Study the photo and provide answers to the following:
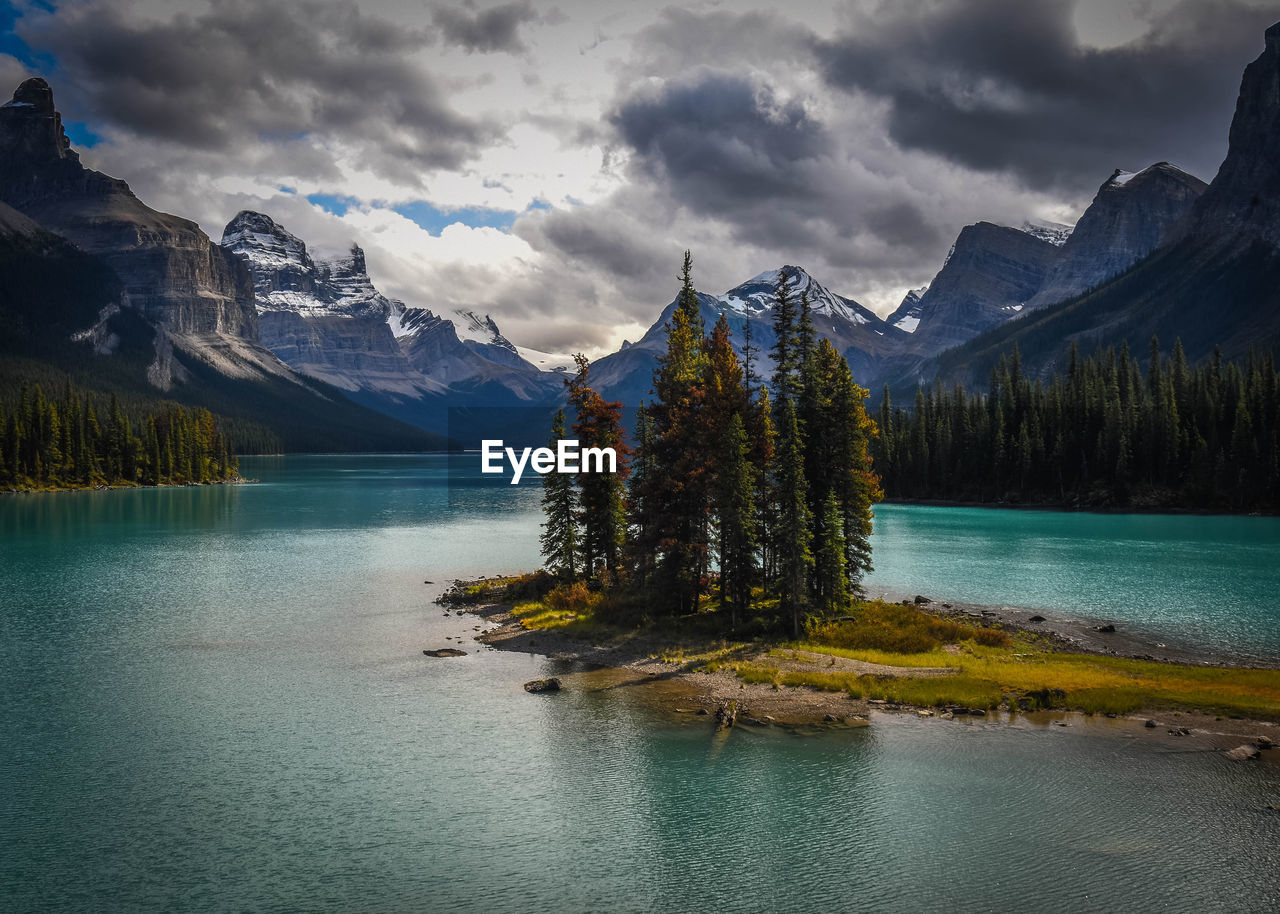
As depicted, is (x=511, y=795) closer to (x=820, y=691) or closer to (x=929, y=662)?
(x=820, y=691)

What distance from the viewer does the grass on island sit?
37469 mm

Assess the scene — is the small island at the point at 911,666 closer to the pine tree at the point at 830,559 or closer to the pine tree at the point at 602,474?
the pine tree at the point at 830,559

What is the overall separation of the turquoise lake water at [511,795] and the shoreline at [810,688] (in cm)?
137

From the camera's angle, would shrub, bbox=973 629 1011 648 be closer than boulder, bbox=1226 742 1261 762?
No

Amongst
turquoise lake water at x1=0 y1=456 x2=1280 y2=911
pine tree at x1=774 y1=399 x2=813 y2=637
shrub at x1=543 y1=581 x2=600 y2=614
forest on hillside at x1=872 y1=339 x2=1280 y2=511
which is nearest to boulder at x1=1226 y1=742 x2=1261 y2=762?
turquoise lake water at x1=0 y1=456 x2=1280 y2=911

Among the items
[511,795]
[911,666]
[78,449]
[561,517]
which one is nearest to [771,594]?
[911,666]

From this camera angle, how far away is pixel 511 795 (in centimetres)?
2861

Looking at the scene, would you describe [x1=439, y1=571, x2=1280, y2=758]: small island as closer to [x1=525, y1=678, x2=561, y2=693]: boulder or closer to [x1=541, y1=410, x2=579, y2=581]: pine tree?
[x1=541, y1=410, x2=579, y2=581]: pine tree

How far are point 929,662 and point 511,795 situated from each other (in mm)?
26079

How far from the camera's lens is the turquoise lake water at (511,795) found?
22391 mm

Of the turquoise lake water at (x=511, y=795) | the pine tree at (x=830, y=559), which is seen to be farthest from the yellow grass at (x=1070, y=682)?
the pine tree at (x=830, y=559)

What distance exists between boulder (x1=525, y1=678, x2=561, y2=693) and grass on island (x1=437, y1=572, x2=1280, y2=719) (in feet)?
25.4

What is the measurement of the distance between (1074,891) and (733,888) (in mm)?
9222

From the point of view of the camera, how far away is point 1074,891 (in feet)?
72.4
